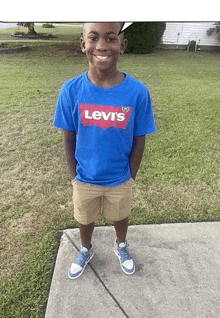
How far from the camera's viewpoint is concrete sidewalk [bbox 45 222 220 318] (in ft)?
5.42

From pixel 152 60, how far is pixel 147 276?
9.65 meters

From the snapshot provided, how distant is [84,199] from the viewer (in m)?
1.65

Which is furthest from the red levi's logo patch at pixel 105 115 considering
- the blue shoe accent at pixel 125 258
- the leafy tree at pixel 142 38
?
the leafy tree at pixel 142 38

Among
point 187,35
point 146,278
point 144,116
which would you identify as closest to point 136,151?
point 144,116

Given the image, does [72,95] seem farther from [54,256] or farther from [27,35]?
[27,35]

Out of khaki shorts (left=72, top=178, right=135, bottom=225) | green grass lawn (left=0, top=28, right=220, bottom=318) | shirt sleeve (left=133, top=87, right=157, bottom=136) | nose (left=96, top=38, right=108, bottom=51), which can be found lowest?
green grass lawn (left=0, top=28, right=220, bottom=318)

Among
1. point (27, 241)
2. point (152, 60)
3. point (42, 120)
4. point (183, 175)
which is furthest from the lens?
point (152, 60)

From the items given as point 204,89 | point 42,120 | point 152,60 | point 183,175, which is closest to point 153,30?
point 152,60

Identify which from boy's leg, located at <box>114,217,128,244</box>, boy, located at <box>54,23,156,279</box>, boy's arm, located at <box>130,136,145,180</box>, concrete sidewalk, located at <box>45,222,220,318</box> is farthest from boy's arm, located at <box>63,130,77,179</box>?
concrete sidewalk, located at <box>45,222,220,318</box>

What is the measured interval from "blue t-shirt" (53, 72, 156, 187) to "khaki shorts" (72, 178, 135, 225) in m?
0.06

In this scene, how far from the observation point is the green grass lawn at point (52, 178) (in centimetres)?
196

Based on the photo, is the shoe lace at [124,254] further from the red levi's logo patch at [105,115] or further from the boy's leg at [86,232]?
the red levi's logo patch at [105,115]

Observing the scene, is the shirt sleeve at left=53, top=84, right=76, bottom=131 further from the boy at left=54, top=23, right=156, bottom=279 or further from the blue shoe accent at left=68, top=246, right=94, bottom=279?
the blue shoe accent at left=68, top=246, right=94, bottom=279
